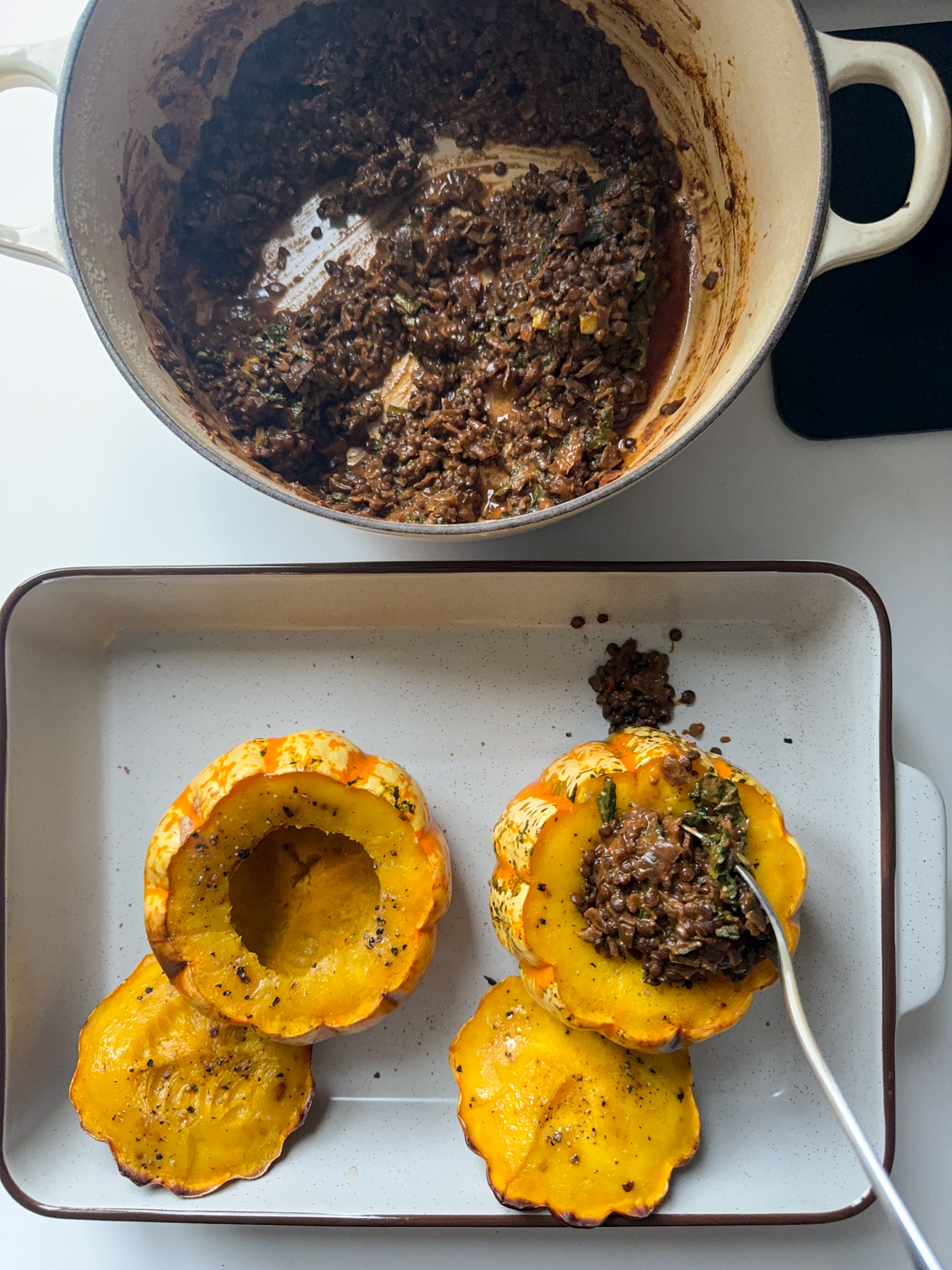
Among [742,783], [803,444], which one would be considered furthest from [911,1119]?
[803,444]

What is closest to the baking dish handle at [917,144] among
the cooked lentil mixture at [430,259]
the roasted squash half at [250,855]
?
the cooked lentil mixture at [430,259]

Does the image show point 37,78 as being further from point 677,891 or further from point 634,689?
point 677,891

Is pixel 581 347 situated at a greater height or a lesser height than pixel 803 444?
greater

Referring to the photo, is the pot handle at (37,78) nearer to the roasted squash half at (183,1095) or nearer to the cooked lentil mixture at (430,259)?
the cooked lentil mixture at (430,259)

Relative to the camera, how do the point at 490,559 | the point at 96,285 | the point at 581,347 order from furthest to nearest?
the point at 490,559 → the point at 581,347 → the point at 96,285

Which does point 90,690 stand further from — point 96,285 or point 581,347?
point 581,347

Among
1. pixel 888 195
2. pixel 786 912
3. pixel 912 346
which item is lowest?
pixel 786 912

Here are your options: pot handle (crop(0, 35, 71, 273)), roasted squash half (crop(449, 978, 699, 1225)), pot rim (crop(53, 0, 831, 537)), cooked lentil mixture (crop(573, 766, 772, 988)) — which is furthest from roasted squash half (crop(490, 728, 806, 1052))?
pot handle (crop(0, 35, 71, 273))

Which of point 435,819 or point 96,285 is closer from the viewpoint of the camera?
point 96,285
